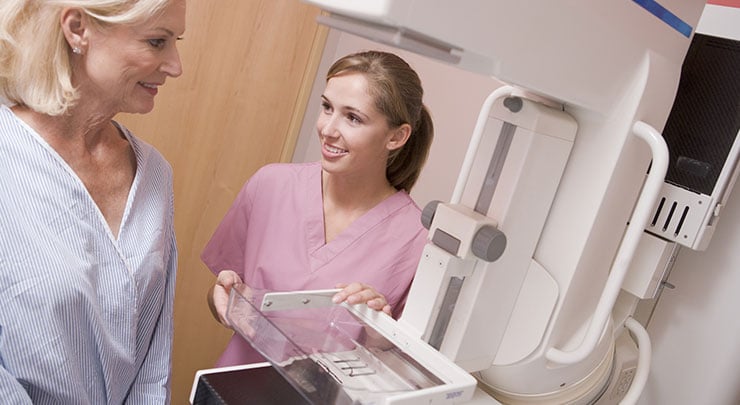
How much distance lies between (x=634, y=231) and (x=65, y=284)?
33.2 inches

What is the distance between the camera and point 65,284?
40.7 inches

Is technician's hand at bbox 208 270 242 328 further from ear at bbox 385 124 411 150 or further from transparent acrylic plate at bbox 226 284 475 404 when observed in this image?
ear at bbox 385 124 411 150

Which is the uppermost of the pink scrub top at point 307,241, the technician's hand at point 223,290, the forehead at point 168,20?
the forehead at point 168,20

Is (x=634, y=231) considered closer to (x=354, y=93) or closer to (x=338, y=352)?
(x=338, y=352)

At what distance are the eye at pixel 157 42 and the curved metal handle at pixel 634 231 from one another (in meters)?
0.76

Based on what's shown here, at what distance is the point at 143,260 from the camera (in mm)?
1178

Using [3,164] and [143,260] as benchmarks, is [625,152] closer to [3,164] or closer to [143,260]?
[143,260]

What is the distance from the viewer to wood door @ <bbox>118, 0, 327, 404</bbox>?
2.09 metres

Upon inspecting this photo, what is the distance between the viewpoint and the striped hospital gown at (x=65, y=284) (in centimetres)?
101

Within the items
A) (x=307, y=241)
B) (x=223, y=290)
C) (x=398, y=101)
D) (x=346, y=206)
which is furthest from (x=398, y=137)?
(x=223, y=290)

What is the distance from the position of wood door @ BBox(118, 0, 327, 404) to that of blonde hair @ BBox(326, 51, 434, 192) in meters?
0.65

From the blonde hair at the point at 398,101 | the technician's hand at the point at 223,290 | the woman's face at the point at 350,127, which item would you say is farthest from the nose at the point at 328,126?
the technician's hand at the point at 223,290

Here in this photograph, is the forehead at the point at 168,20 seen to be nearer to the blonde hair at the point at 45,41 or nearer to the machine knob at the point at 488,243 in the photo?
the blonde hair at the point at 45,41

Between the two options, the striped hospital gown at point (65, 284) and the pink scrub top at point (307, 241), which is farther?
the pink scrub top at point (307, 241)
